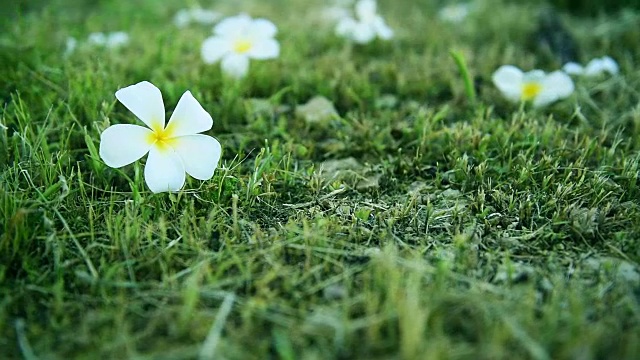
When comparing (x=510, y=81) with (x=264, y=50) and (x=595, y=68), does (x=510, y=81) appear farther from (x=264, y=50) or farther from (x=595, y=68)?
(x=264, y=50)

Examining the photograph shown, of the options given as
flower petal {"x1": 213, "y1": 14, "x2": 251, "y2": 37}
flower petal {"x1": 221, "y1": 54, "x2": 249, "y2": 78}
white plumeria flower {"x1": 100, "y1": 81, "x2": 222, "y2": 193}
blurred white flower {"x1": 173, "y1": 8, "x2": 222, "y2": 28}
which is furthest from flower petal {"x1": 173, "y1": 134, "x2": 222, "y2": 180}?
blurred white flower {"x1": 173, "y1": 8, "x2": 222, "y2": 28}

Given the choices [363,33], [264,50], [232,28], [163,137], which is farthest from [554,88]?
[163,137]

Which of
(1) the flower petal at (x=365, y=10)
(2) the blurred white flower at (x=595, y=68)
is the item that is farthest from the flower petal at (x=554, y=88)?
(1) the flower petal at (x=365, y=10)

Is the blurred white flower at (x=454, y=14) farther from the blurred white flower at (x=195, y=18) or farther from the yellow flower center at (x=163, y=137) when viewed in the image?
the yellow flower center at (x=163, y=137)

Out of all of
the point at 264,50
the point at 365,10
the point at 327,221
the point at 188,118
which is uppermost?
the point at 365,10

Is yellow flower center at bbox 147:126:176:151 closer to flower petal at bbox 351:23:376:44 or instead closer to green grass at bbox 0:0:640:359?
green grass at bbox 0:0:640:359

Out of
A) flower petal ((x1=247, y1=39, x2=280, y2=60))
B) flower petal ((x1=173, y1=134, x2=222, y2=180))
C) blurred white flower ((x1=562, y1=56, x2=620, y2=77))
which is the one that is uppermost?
flower petal ((x1=247, y1=39, x2=280, y2=60))
